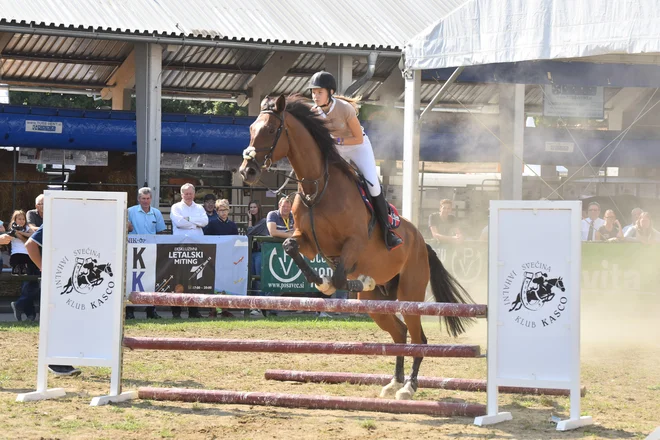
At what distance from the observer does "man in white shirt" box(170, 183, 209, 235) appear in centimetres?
1310

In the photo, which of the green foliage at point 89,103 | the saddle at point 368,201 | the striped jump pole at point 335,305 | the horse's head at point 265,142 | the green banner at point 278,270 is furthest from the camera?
the green foliage at point 89,103

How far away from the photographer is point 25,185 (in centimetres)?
1986

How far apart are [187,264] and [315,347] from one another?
22.2 feet

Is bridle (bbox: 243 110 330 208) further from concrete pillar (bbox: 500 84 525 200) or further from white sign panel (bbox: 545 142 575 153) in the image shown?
white sign panel (bbox: 545 142 575 153)

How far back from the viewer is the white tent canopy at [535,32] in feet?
35.1

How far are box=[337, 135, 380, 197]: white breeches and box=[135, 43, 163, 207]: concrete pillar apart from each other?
8.94m

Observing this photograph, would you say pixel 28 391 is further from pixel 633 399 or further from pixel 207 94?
pixel 207 94

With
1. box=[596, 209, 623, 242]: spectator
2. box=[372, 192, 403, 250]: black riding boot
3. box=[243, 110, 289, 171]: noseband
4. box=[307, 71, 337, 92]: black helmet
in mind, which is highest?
box=[307, 71, 337, 92]: black helmet

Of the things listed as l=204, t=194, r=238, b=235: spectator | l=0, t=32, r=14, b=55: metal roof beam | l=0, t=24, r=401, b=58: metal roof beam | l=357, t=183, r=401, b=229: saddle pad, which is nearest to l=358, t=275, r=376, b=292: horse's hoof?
l=357, t=183, r=401, b=229: saddle pad

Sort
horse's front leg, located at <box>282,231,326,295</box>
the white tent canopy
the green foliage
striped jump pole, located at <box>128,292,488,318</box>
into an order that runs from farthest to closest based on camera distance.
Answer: the green foliage, the white tent canopy, horse's front leg, located at <box>282,231,326,295</box>, striped jump pole, located at <box>128,292,488,318</box>

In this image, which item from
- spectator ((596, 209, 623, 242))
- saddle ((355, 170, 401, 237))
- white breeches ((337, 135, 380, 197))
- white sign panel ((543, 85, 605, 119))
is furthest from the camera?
white sign panel ((543, 85, 605, 119))

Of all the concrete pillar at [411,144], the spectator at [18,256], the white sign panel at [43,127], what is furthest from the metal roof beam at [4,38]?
the concrete pillar at [411,144]

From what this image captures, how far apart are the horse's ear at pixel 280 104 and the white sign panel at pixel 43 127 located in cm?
1112

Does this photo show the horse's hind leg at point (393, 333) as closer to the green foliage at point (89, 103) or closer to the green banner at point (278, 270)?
the green banner at point (278, 270)
